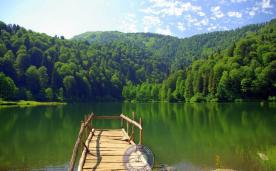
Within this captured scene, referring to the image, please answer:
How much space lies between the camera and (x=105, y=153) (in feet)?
67.3

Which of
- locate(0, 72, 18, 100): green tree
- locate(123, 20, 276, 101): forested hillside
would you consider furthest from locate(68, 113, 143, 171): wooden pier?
locate(0, 72, 18, 100): green tree

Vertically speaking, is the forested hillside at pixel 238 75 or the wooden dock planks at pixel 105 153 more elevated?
the forested hillside at pixel 238 75

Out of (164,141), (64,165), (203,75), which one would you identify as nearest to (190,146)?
(164,141)

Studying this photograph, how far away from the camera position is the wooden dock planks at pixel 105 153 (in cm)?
1743

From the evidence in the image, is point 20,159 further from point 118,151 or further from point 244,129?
point 244,129

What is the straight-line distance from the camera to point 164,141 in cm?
4262

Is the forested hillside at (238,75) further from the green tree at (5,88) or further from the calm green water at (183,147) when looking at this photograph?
the calm green water at (183,147)

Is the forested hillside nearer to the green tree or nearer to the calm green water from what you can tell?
the green tree

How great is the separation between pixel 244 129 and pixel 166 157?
2227cm

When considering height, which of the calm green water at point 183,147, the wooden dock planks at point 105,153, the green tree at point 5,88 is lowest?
the calm green water at point 183,147

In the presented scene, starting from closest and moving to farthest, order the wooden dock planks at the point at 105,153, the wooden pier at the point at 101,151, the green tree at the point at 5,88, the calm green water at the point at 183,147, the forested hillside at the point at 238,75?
the wooden pier at the point at 101,151 < the wooden dock planks at the point at 105,153 < the calm green water at the point at 183,147 < the forested hillside at the point at 238,75 < the green tree at the point at 5,88

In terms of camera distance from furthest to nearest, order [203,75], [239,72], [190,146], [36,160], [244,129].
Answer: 1. [203,75]
2. [239,72]
3. [244,129]
4. [190,146]
5. [36,160]

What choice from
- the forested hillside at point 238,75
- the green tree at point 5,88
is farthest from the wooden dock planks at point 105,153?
the green tree at point 5,88

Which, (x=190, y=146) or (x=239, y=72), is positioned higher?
(x=239, y=72)
